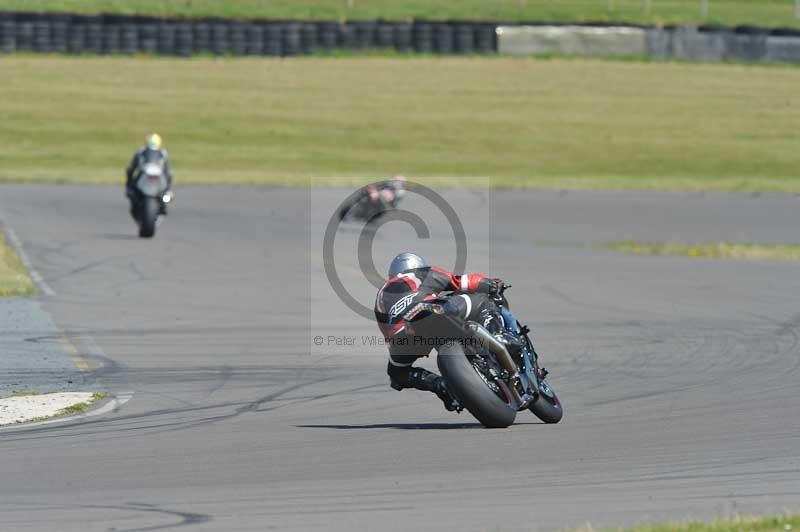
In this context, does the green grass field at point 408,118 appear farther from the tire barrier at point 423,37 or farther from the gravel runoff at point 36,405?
the gravel runoff at point 36,405

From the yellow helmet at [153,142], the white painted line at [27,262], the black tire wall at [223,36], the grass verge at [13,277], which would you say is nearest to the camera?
the grass verge at [13,277]

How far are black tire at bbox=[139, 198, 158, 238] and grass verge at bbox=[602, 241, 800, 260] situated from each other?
7516 mm

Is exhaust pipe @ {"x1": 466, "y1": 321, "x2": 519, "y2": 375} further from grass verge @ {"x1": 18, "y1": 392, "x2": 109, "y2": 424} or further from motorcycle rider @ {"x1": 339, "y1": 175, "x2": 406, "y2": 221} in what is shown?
motorcycle rider @ {"x1": 339, "y1": 175, "x2": 406, "y2": 221}

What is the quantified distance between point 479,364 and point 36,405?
3.41 m

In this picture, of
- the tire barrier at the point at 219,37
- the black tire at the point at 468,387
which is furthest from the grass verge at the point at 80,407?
the tire barrier at the point at 219,37

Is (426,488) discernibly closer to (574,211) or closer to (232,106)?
(574,211)

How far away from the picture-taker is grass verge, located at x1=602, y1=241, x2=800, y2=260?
23203 mm

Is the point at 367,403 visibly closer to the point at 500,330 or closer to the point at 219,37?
the point at 500,330

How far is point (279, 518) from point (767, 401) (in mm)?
4976

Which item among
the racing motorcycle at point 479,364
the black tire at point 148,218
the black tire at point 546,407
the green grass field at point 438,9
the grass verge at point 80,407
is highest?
the racing motorcycle at point 479,364

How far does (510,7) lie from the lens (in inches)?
1908

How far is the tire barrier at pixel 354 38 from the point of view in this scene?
44.2 metres

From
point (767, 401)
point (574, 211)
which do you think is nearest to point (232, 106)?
point (574, 211)

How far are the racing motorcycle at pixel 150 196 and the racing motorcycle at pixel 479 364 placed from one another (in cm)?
1386
